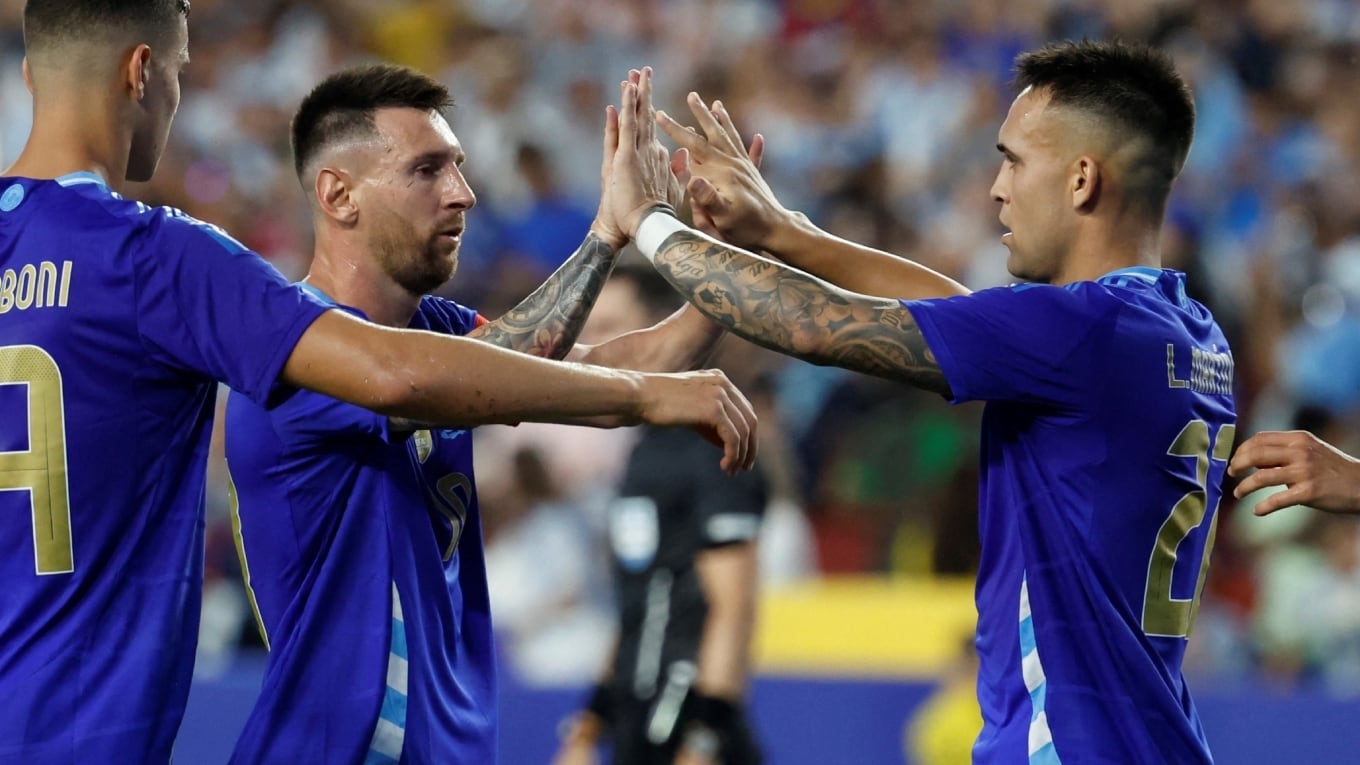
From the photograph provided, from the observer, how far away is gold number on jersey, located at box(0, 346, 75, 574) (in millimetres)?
3354

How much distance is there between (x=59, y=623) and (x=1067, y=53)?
105 inches

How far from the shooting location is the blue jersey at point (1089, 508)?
12.3 feet

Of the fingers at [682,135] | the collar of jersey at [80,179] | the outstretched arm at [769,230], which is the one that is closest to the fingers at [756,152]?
the outstretched arm at [769,230]

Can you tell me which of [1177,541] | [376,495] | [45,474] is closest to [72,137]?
[45,474]

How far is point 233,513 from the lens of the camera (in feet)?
13.7

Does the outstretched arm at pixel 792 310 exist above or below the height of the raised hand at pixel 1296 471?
above

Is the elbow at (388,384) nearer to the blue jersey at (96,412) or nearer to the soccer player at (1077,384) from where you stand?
the blue jersey at (96,412)

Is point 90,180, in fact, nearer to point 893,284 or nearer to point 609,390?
point 609,390

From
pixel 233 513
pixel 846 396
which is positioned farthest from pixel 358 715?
pixel 846 396

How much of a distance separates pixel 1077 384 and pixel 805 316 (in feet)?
2.05

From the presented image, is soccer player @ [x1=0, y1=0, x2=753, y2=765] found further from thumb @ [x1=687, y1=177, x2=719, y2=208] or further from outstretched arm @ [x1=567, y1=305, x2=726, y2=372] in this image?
outstretched arm @ [x1=567, y1=305, x2=726, y2=372]

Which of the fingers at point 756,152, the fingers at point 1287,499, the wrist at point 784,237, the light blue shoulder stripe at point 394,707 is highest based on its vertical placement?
the fingers at point 756,152

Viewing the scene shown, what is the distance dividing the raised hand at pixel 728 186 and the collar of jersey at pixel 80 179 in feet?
5.32

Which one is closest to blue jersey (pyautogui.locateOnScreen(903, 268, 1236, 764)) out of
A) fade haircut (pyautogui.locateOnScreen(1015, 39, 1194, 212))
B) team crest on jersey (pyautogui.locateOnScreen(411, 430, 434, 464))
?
fade haircut (pyautogui.locateOnScreen(1015, 39, 1194, 212))
